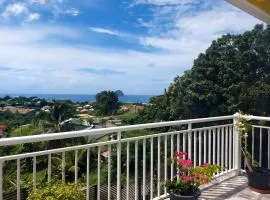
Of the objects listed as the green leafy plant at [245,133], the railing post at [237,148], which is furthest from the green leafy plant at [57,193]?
the railing post at [237,148]

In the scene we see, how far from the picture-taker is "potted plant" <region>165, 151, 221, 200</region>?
312cm

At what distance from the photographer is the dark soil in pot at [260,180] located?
12.7 ft

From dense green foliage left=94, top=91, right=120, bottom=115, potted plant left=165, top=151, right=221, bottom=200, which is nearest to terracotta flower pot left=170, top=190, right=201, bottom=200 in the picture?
potted plant left=165, top=151, right=221, bottom=200

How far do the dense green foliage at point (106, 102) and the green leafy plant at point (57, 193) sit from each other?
2353 centimetres

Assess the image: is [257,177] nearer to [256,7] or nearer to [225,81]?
[256,7]

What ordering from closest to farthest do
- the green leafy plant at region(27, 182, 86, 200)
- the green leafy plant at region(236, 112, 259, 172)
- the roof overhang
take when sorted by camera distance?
the green leafy plant at region(27, 182, 86, 200)
the roof overhang
the green leafy plant at region(236, 112, 259, 172)

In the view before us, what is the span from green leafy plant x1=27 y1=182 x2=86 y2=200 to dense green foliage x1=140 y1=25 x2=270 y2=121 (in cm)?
1094

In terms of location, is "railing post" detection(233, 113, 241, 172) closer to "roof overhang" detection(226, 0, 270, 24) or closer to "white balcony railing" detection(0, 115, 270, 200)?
"white balcony railing" detection(0, 115, 270, 200)

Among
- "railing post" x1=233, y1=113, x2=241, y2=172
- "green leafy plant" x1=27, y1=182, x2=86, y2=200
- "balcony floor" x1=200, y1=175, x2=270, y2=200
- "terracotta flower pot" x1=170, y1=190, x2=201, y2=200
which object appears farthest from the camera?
"railing post" x1=233, y1=113, x2=241, y2=172

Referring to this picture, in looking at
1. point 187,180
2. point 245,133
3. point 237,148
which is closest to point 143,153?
point 187,180

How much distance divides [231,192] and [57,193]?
2579mm

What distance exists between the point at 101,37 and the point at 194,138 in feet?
105

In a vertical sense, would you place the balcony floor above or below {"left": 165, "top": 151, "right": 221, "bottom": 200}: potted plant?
below

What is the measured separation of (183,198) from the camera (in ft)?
10.0
